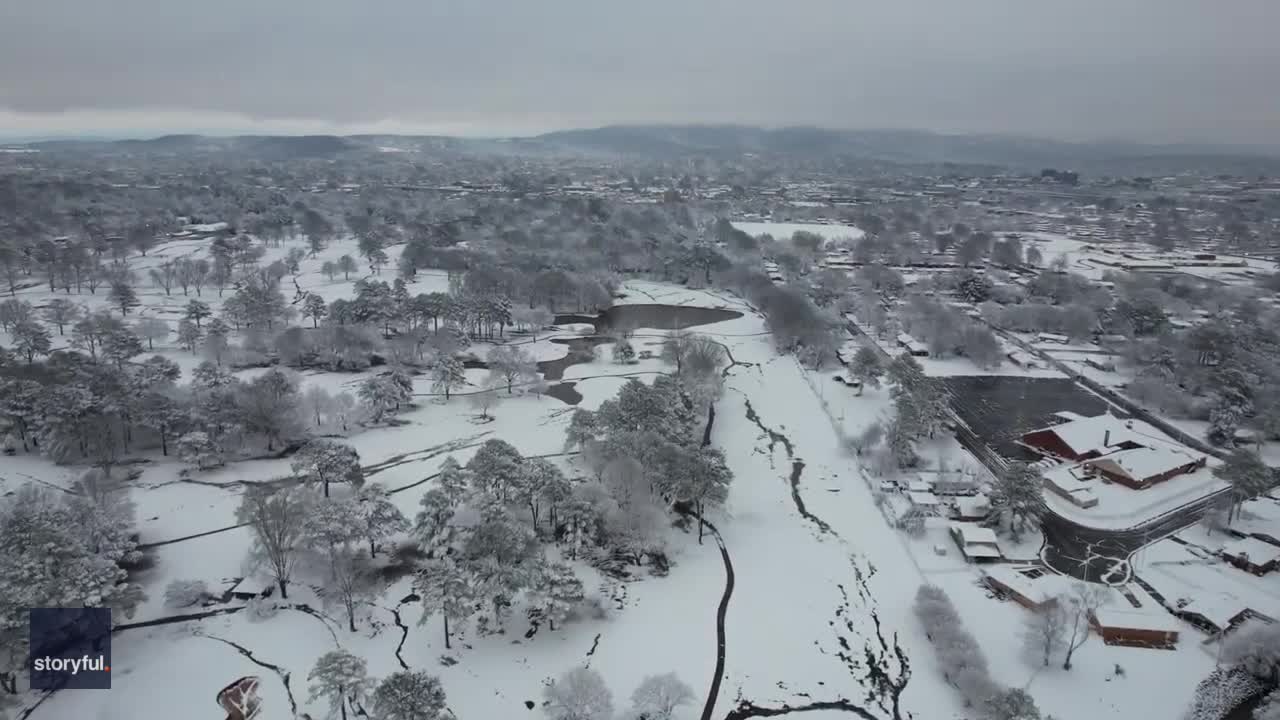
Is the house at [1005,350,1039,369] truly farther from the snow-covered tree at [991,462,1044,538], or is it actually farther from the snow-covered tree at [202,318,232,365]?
the snow-covered tree at [202,318,232,365]

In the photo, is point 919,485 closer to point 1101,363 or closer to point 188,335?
point 1101,363

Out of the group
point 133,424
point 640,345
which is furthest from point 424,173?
point 133,424

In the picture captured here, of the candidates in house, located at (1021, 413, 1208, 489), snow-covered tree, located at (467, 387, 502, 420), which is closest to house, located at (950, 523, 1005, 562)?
house, located at (1021, 413, 1208, 489)

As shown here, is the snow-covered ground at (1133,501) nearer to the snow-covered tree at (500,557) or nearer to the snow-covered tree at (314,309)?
the snow-covered tree at (500,557)

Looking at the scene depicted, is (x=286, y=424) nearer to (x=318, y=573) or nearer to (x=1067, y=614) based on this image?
(x=318, y=573)

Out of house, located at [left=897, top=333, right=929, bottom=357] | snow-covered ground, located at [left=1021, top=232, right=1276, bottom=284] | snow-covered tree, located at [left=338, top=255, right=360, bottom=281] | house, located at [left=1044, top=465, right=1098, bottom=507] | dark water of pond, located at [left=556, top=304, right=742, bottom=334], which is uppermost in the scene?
snow-covered ground, located at [left=1021, top=232, right=1276, bottom=284]

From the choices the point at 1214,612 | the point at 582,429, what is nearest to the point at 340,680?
the point at 582,429
